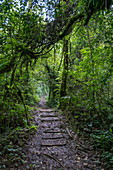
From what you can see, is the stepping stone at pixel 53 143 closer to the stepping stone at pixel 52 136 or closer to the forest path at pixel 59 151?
the forest path at pixel 59 151

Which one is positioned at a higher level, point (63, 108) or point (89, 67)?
point (89, 67)

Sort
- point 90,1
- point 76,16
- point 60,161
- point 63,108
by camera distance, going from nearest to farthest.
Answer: point 90,1 → point 60,161 → point 76,16 → point 63,108

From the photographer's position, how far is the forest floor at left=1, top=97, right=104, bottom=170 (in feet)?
11.8

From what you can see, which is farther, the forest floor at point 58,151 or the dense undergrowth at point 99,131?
the dense undergrowth at point 99,131

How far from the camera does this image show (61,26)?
15.8 ft

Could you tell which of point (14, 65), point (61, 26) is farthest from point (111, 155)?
point (61, 26)

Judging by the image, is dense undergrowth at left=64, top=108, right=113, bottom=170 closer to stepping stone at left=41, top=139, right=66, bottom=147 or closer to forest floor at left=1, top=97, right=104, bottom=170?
forest floor at left=1, top=97, right=104, bottom=170

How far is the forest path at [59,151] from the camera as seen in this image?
362 centimetres

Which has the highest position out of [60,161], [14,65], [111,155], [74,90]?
[14,65]

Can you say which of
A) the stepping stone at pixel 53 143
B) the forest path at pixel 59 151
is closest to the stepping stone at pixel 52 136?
the forest path at pixel 59 151

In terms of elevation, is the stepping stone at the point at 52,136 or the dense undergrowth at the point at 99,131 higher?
the dense undergrowth at the point at 99,131

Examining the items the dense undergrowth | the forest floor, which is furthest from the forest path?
the dense undergrowth

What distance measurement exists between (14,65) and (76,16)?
272 centimetres

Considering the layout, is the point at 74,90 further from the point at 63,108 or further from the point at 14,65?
the point at 14,65
